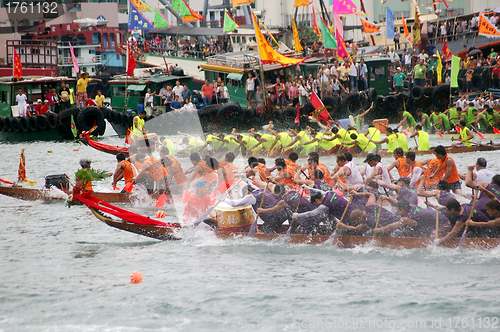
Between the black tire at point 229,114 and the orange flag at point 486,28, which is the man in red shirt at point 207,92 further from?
the orange flag at point 486,28

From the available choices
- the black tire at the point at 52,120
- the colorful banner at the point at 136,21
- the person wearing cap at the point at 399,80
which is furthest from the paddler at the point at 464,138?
the colorful banner at the point at 136,21

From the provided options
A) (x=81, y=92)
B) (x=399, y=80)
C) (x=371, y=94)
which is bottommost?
(x=371, y=94)

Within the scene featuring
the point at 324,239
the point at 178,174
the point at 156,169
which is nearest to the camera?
the point at 324,239

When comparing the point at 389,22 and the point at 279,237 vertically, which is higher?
the point at 389,22

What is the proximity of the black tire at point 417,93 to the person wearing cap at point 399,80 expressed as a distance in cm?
169

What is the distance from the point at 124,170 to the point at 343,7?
55.0ft

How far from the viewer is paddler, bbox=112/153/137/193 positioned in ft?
38.4

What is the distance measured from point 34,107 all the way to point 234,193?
1516 centimetres

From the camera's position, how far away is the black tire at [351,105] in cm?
2178

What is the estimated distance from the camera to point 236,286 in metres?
7.68

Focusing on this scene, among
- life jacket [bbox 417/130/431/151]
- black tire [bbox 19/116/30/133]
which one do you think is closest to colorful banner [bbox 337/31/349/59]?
life jacket [bbox 417/130/431/151]

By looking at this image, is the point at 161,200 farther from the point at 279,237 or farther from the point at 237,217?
the point at 279,237

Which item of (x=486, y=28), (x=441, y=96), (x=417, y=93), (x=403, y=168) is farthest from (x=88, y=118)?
(x=486, y=28)

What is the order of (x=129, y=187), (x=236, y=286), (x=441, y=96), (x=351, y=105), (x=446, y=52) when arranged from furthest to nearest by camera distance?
(x=446, y=52)
(x=441, y=96)
(x=351, y=105)
(x=129, y=187)
(x=236, y=286)
